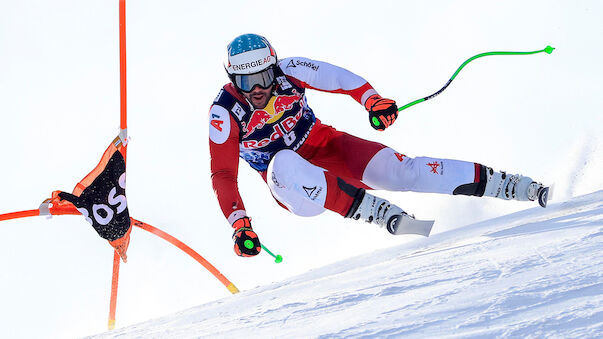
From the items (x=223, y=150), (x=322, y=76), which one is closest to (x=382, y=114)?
(x=322, y=76)

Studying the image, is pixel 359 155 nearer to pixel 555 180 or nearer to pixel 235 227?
pixel 235 227

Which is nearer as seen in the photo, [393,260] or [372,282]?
[372,282]

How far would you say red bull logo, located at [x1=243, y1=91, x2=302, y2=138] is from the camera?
395 centimetres

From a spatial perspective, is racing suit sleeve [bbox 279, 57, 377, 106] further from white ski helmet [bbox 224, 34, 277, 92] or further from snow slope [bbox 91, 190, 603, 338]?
snow slope [bbox 91, 190, 603, 338]

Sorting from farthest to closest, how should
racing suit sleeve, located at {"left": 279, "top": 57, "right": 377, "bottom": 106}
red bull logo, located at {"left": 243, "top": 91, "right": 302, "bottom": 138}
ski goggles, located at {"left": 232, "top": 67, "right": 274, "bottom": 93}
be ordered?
racing suit sleeve, located at {"left": 279, "top": 57, "right": 377, "bottom": 106}
red bull logo, located at {"left": 243, "top": 91, "right": 302, "bottom": 138}
ski goggles, located at {"left": 232, "top": 67, "right": 274, "bottom": 93}

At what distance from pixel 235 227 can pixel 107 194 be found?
150 centimetres

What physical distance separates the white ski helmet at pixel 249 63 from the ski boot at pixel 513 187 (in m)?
1.50

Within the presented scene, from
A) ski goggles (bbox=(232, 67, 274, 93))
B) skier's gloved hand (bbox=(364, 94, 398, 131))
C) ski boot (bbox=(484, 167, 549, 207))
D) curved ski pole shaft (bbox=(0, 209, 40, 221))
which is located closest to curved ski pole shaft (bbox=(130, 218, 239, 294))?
curved ski pole shaft (bbox=(0, 209, 40, 221))

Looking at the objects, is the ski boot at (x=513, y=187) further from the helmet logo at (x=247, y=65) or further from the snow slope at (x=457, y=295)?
the helmet logo at (x=247, y=65)

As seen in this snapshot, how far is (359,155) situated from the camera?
403 cm

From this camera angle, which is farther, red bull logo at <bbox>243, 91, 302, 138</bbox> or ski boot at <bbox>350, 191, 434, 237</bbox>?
red bull logo at <bbox>243, 91, 302, 138</bbox>

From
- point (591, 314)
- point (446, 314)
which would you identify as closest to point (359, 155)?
point (446, 314)

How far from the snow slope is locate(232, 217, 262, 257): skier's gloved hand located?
0.24m

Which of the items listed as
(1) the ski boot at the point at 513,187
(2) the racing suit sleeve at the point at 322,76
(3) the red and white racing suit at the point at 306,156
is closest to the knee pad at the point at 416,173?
(3) the red and white racing suit at the point at 306,156
